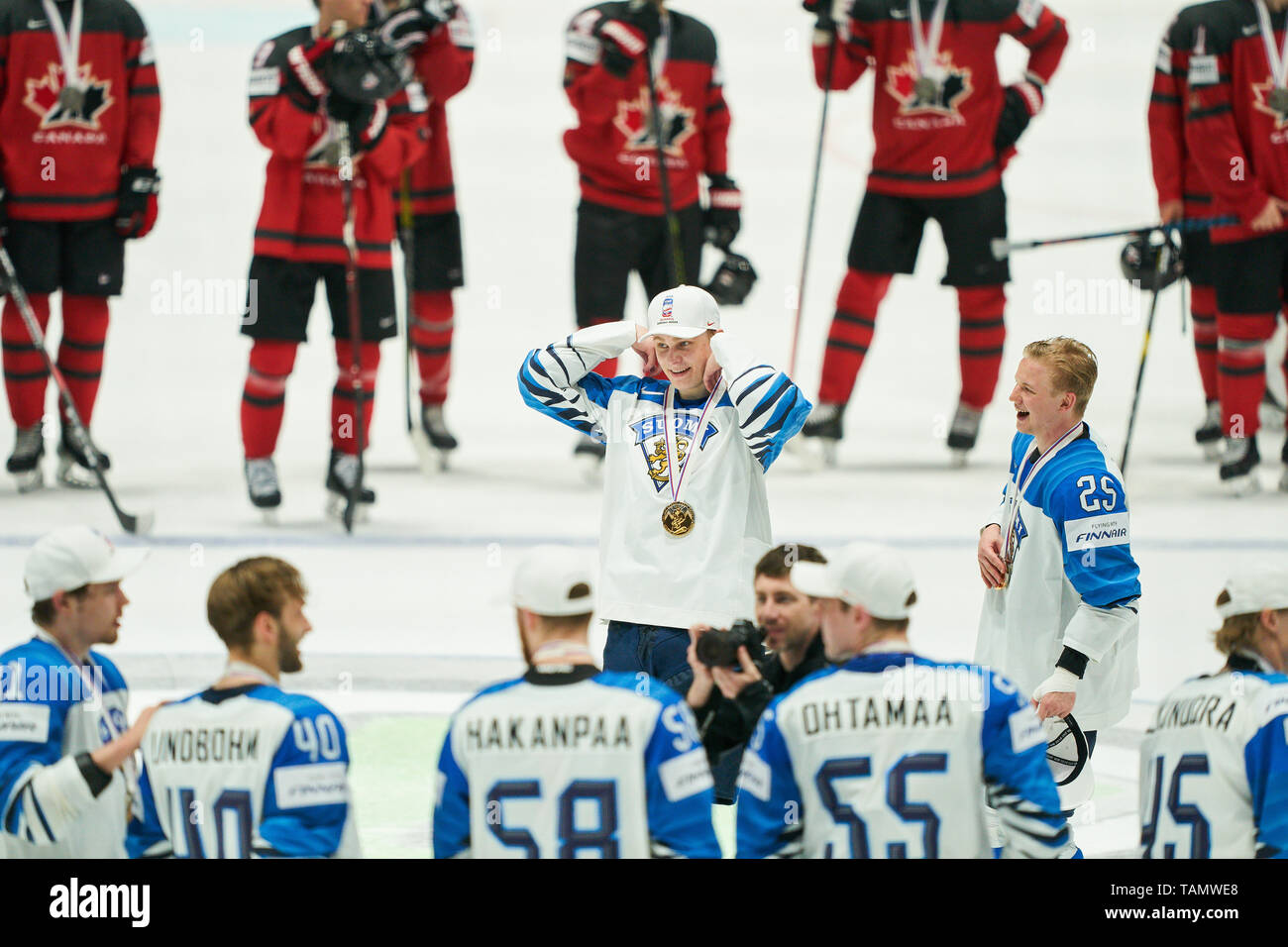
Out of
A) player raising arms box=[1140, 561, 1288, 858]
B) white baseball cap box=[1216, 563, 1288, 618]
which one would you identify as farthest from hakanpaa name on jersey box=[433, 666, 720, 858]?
white baseball cap box=[1216, 563, 1288, 618]

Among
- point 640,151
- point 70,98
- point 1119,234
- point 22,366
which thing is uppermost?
point 70,98

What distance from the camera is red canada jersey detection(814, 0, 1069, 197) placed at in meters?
8.27

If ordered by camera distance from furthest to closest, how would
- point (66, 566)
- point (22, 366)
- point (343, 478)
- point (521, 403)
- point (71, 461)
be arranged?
point (521, 403) < point (71, 461) < point (22, 366) < point (343, 478) < point (66, 566)

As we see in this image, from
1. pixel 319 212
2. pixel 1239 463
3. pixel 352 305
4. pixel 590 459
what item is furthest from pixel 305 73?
pixel 1239 463

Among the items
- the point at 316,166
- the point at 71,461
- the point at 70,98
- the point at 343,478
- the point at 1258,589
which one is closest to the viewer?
the point at 1258,589

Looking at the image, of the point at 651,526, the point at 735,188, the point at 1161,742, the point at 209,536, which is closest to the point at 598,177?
the point at 735,188

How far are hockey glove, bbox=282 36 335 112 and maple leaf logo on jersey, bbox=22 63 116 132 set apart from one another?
3.40 feet

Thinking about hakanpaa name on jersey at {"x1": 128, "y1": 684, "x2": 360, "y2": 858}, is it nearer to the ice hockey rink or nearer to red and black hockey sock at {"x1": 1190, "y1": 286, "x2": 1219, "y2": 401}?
Answer: the ice hockey rink

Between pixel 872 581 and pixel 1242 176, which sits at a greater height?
pixel 1242 176

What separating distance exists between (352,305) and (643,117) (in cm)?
158

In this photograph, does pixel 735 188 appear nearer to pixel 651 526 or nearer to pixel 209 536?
pixel 209 536

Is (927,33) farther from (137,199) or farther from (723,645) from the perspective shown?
(723,645)

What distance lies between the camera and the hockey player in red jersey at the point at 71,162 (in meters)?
7.63

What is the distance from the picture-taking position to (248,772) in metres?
3.01
